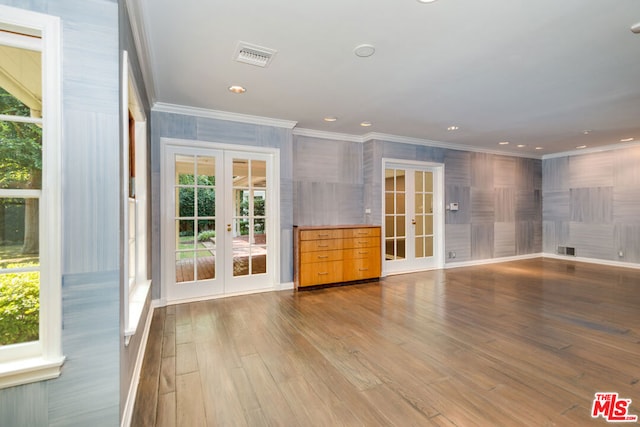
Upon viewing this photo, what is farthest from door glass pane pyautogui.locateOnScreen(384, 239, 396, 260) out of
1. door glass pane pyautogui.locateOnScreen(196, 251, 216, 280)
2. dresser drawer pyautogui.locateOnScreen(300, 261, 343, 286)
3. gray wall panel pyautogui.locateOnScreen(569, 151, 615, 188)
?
gray wall panel pyautogui.locateOnScreen(569, 151, 615, 188)

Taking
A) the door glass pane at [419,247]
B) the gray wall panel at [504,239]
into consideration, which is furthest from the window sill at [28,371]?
the gray wall panel at [504,239]

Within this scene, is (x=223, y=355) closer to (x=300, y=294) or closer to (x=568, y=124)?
(x=300, y=294)

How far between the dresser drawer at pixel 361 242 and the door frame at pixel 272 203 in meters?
1.12

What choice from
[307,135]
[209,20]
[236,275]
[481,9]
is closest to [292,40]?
[209,20]

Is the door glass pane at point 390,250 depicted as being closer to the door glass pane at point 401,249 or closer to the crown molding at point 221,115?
the door glass pane at point 401,249

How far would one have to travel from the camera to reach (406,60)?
2.59 metres

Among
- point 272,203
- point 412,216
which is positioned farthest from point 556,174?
point 272,203

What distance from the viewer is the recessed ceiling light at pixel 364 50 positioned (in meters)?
2.36

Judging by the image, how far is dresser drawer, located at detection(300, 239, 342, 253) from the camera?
14.2ft

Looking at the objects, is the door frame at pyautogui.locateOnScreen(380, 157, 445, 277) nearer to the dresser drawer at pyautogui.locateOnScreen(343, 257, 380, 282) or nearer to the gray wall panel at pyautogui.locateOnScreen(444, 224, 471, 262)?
the gray wall panel at pyautogui.locateOnScreen(444, 224, 471, 262)

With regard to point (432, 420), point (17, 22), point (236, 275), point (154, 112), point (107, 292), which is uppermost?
point (154, 112)

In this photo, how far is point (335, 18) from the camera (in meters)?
2.03

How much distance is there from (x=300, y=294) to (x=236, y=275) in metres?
0.96

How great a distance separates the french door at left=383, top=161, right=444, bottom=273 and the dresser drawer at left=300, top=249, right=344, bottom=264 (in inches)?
42.7
